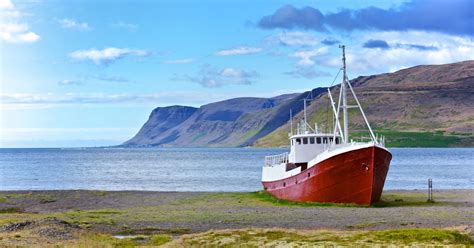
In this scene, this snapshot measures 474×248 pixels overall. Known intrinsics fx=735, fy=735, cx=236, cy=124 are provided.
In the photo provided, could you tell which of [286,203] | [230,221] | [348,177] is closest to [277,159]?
[286,203]

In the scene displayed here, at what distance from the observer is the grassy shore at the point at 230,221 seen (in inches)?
1303

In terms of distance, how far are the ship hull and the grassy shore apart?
1248mm

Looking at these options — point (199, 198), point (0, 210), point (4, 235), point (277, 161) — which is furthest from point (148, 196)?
point (4, 235)

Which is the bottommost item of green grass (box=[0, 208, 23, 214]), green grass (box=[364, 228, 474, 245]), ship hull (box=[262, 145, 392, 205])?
green grass (box=[0, 208, 23, 214])

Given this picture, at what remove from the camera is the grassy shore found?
109ft

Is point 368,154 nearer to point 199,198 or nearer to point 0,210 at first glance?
point 199,198

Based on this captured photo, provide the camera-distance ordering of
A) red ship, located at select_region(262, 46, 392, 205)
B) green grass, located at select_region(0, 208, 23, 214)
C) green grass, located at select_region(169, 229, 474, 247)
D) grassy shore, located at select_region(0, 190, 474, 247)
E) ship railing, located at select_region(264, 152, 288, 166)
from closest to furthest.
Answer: green grass, located at select_region(169, 229, 474, 247) → grassy shore, located at select_region(0, 190, 474, 247) → red ship, located at select_region(262, 46, 392, 205) → green grass, located at select_region(0, 208, 23, 214) → ship railing, located at select_region(264, 152, 288, 166)

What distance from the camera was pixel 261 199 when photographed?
67250 mm

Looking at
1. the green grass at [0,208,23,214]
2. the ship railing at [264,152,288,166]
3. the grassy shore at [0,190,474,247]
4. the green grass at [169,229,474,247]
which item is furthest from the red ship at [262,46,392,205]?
the green grass at [0,208,23,214]

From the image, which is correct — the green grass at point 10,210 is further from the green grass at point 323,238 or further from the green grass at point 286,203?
the green grass at point 323,238

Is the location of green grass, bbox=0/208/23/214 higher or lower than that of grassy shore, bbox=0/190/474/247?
lower

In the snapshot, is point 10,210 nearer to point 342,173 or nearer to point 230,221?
point 230,221

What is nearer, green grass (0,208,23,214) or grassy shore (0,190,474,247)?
grassy shore (0,190,474,247)

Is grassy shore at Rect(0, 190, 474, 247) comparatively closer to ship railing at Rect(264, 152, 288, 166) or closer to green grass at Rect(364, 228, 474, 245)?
green grass at Rect(364, 228, 474, 245)
